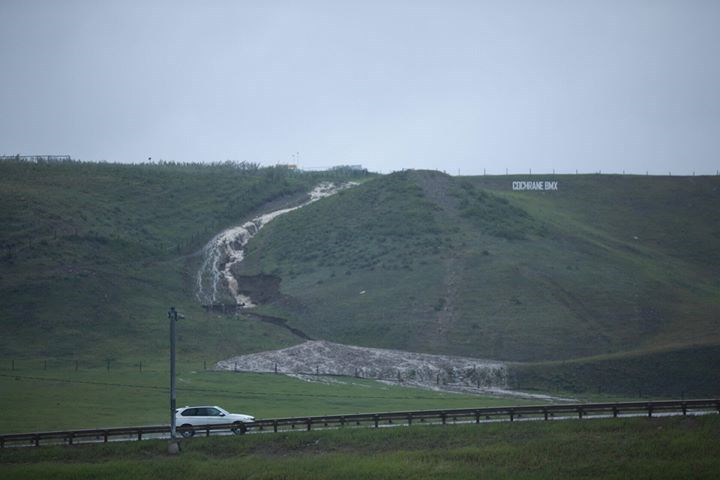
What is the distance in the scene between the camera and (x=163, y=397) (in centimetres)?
6500

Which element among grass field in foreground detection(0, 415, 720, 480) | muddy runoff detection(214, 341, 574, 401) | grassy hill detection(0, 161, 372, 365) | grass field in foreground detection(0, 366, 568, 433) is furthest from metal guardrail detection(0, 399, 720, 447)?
grassy hill detection(0, 161, 372, 365)

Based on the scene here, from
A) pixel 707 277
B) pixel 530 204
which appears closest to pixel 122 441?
pixel 707 277

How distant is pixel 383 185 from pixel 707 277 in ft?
156

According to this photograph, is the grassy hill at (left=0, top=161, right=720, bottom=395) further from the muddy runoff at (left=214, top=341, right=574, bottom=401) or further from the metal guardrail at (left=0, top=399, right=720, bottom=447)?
the metal guardrail at (left=0, top=399, right=720, bottom=447)

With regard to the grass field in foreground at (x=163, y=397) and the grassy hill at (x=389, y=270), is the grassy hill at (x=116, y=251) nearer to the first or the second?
the grassy hill at (x=389, y=270)

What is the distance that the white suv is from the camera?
4897 centimetres

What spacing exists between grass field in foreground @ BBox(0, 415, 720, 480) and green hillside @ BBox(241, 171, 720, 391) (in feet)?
99.5

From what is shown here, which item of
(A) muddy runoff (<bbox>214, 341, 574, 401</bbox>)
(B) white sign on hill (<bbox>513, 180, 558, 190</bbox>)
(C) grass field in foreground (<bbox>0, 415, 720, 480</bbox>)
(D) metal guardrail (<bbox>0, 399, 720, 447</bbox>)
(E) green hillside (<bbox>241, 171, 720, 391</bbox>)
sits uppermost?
(B) white sign on hill (<bbox>513, 180, 558, 190</bbox>)

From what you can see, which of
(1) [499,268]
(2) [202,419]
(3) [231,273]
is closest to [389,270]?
(1) [499,268]

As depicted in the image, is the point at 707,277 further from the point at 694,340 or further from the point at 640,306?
the point at 694,340

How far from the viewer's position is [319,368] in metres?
81.3

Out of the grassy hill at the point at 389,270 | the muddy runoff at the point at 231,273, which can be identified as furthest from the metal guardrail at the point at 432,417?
the muddy runoff at the point at 231,273

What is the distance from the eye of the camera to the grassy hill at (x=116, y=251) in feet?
297

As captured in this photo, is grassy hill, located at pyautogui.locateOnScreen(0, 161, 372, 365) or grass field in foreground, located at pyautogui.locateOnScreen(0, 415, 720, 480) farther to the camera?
grassy hill, located at pyautogui.locateOnScreen(0, 161, 372, 365)
